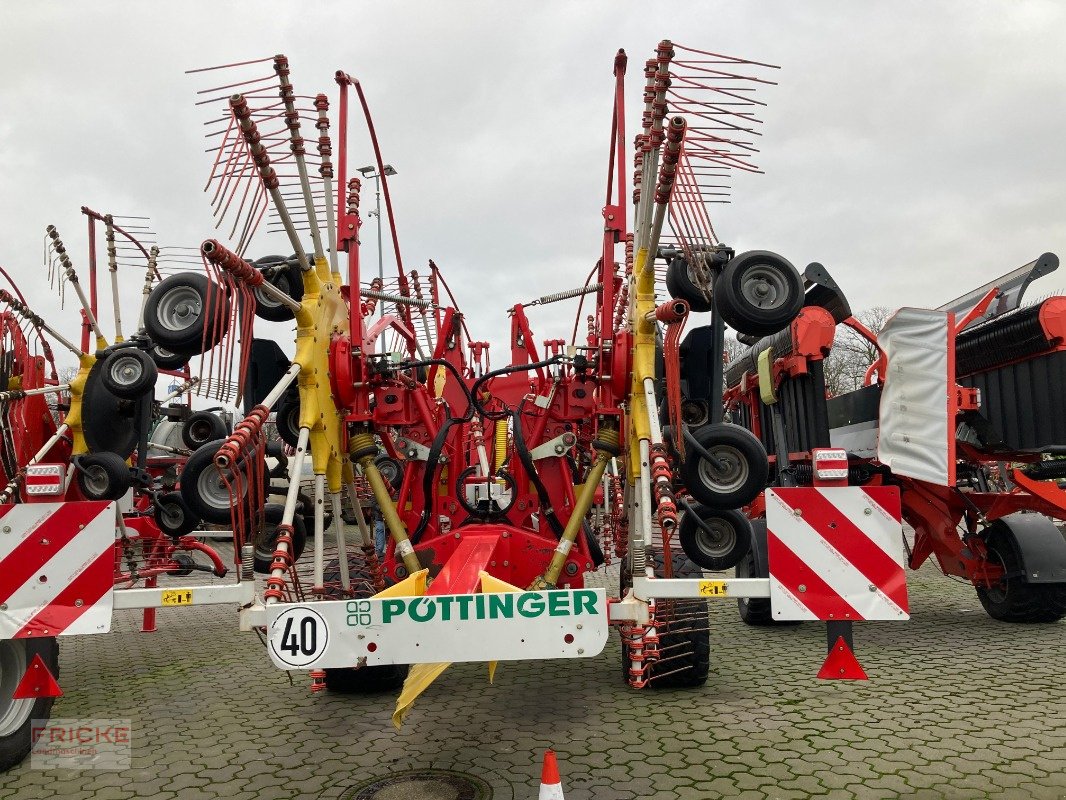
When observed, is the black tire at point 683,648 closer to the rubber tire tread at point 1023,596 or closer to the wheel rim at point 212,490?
the wheel rim at point 212,490

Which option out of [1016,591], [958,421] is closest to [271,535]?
[958,421]

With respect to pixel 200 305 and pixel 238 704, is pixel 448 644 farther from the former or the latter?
pixel 238 704

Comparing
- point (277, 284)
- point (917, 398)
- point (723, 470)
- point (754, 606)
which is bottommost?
point (754, 606)

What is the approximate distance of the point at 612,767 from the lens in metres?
3.83

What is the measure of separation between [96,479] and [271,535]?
123 cm

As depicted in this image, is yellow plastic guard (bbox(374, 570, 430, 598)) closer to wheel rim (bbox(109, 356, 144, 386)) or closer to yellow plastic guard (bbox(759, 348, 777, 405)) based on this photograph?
wheel rim (bbox(109, 356, 144, 386))

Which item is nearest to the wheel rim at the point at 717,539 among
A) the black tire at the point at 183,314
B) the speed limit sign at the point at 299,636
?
the speed limit sign at the point at 299,636

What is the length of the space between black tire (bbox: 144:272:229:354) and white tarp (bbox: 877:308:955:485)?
4786 millimetres

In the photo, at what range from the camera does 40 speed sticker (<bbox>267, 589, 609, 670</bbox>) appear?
3.03 metres

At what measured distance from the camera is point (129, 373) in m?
5.56

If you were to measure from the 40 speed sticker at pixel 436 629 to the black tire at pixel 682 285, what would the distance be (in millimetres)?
2082

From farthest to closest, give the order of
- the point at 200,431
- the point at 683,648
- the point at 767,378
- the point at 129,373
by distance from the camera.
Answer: the point at 200,431 → the point at 767,378 → the point at 129,373 → the point at 683,648

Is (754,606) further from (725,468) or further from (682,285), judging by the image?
(682,285)

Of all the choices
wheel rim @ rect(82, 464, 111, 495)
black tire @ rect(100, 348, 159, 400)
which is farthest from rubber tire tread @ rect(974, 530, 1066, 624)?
wheel rim @ rect(82, 464, 111, 495)
